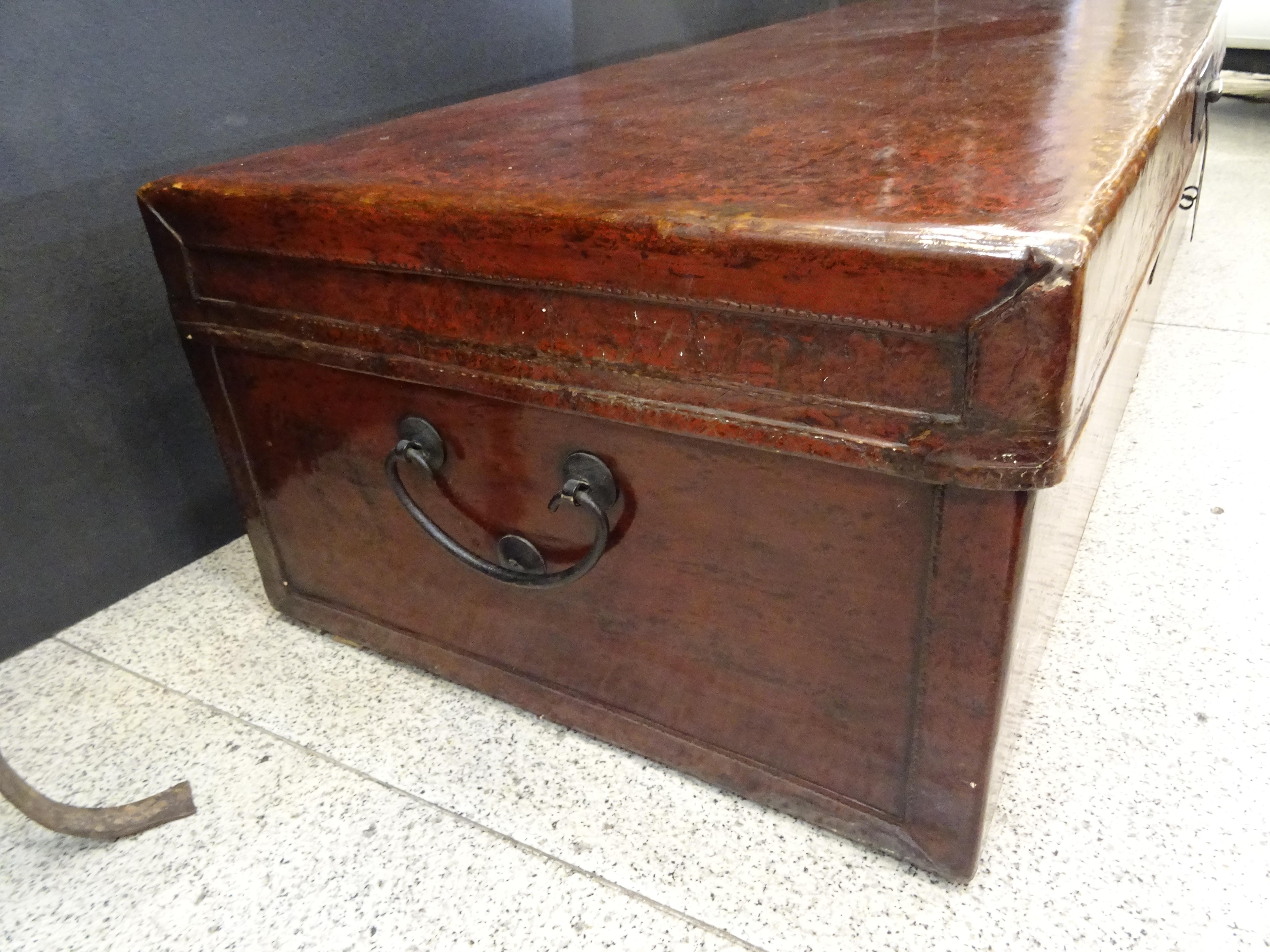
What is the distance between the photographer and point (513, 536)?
2.65 ft

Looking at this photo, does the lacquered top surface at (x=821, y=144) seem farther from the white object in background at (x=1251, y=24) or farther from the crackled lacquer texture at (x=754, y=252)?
the white object in background at (x=1251, y=24)

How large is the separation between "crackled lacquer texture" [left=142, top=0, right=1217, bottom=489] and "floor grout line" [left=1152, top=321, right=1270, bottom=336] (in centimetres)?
82

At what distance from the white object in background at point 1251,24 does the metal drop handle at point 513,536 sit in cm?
327

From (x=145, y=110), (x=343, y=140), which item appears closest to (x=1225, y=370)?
(x=343, y=140)

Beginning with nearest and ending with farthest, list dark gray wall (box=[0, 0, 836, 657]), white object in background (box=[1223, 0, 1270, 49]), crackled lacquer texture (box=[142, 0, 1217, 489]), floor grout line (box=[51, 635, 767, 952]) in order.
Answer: crackled lacquer texture (box=[142, 0, 1217, 489]) < floor grout line (box=[51, 635, 767, 952]) < dark gray wall (box=[0, 0, 836, 657]) < white object in background (box=[1223, 0, 1270, 49])

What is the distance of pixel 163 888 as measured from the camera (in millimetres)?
741

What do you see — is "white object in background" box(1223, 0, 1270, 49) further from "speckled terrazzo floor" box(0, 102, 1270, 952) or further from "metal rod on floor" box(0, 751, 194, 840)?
"metal rod on floor" box(0, 751, 194, 840)

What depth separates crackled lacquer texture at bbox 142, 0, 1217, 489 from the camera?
21.3 inches

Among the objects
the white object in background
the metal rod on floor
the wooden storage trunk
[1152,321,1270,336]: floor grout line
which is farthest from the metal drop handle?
the white object in background

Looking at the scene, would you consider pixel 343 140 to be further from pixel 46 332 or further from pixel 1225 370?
pixel 1225 370

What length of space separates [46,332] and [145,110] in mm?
264

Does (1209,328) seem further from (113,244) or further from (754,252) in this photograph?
(113,244)

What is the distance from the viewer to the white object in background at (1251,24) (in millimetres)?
3006

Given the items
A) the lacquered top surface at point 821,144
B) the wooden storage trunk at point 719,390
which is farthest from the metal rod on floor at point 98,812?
the lacquered top surface at point 821,144
